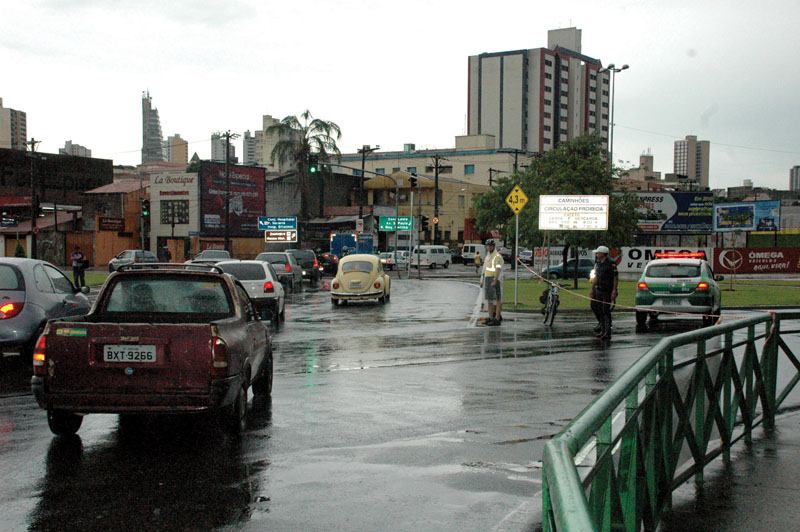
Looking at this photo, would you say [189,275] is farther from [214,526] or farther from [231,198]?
[231,198]

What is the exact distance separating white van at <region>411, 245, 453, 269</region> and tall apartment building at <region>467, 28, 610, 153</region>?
5561 cm

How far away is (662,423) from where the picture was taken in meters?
4.96

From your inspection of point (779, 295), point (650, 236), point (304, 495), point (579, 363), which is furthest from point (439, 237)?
point (304, 495)

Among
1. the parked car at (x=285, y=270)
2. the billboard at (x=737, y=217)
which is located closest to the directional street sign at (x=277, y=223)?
the parked car at (x=285, y=270)

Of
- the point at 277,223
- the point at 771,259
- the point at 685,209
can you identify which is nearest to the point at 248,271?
the point at 771,259

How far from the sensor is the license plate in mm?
7062

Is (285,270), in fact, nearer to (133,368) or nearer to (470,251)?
(133,368)

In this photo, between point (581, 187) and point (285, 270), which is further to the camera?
point (581, 187)

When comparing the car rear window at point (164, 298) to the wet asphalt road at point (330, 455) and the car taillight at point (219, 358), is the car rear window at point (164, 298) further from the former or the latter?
the car taillight at point (219, 358)

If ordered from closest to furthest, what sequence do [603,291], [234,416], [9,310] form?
[234,416], [9,310], [603,291]

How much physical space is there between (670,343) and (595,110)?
14429 centimetres

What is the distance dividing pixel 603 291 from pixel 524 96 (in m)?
111

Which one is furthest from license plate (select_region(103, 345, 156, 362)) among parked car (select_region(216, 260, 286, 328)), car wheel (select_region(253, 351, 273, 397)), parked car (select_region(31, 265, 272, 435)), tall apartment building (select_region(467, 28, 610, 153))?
tall apartment building (select_region(467, 28, 610, 153))

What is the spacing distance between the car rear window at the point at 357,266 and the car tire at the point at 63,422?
1957 cm
